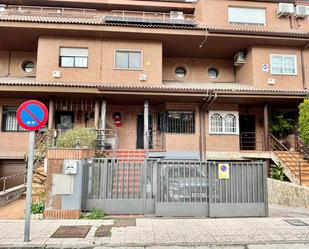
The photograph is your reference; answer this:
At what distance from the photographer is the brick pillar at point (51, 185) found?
7.25m

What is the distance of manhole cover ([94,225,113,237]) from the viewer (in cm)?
602

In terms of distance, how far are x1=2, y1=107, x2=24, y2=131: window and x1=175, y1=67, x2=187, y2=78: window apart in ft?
31.4

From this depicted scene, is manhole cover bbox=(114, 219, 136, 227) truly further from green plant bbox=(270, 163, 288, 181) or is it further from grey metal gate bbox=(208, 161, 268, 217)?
green plant bbox=(270, 163, 288, 181)

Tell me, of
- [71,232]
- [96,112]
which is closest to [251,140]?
[96,112]

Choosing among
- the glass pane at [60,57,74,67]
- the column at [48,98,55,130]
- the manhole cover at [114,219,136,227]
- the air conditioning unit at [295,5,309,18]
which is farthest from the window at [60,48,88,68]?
the air conditioning unit at [295,5,309,18]

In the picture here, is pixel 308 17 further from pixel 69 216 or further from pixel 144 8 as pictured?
pixel 69 216

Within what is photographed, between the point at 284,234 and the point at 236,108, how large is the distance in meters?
9.21

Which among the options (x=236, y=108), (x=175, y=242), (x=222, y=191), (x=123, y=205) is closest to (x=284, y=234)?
(x=222, y=191)

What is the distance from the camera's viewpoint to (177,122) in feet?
46.8

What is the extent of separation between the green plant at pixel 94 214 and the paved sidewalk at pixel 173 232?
0.83 ft

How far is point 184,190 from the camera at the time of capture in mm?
7688

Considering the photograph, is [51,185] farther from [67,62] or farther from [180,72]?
[180,72]

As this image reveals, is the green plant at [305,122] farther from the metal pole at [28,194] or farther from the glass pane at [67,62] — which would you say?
the glass pane at [67,62]

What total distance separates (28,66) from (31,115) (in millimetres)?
11393
